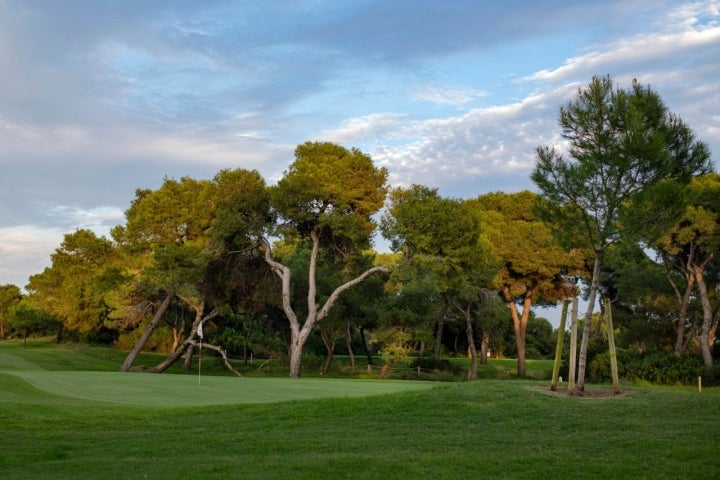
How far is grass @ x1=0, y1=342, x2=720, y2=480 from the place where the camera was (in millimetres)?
10266

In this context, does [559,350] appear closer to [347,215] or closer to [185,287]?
[347,215]

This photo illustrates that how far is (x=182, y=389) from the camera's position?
22.7 metres

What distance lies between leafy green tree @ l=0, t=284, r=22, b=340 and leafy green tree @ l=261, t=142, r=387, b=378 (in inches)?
2297

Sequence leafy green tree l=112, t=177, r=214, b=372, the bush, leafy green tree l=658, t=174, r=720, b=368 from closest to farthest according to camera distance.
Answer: the bush → leafy green tree l=658, t=174, r=720, b=368 → leafy green tree l=112, t=177, r=214, b=372

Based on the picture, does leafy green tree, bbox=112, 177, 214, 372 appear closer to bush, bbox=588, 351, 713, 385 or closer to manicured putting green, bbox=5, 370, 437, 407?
manicured putting green, bbox=5, 370, 437, 407

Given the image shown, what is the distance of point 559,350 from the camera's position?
58.5 feet

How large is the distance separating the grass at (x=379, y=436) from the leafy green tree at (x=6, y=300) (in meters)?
73.8

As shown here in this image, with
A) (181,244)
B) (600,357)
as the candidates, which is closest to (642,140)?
(600,357)

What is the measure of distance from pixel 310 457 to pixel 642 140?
11.0 meters

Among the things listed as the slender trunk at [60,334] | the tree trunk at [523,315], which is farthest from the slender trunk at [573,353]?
the slender trunk at [60,334]

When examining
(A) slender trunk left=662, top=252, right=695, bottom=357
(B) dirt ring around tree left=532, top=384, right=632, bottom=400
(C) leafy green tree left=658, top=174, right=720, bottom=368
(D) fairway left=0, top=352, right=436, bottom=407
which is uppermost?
(C) leafy green tree left=658, top=174, right=720, bottom=368

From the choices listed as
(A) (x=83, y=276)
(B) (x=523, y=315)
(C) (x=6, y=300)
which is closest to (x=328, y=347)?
(B) (x=523, y=315)

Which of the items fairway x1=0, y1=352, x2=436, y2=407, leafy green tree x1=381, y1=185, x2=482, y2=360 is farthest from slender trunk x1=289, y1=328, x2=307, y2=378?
fairway x1=0, y1=352, x2=436, y2=407

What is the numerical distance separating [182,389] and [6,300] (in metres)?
74.6
